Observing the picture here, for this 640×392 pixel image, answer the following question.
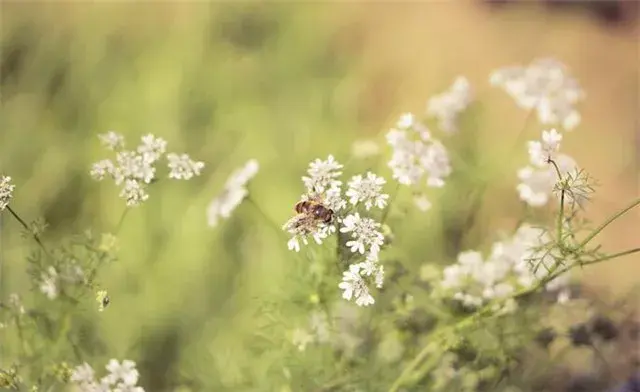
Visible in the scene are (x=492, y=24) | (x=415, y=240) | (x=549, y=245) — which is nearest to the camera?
(x=549, y=245)

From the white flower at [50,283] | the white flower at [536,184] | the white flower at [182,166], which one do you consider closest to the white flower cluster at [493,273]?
the white flower at [536,184]

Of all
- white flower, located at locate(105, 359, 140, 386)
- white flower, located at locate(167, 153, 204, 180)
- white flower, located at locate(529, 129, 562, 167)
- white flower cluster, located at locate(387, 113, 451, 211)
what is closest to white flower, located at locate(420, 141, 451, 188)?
white flower cluster, located at locate(387, 113, 451, 211)

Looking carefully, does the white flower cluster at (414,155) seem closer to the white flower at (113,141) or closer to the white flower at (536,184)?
the white flower at (536,184)

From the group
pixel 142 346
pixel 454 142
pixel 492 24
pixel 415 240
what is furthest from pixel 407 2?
pixel 142 346

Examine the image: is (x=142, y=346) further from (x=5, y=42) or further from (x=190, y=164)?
(x=5, y=42)

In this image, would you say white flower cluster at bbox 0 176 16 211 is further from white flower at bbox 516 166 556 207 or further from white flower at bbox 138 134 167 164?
white flower at bbox 516 166 556 207

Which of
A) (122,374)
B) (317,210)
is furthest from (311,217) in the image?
(122,374)
